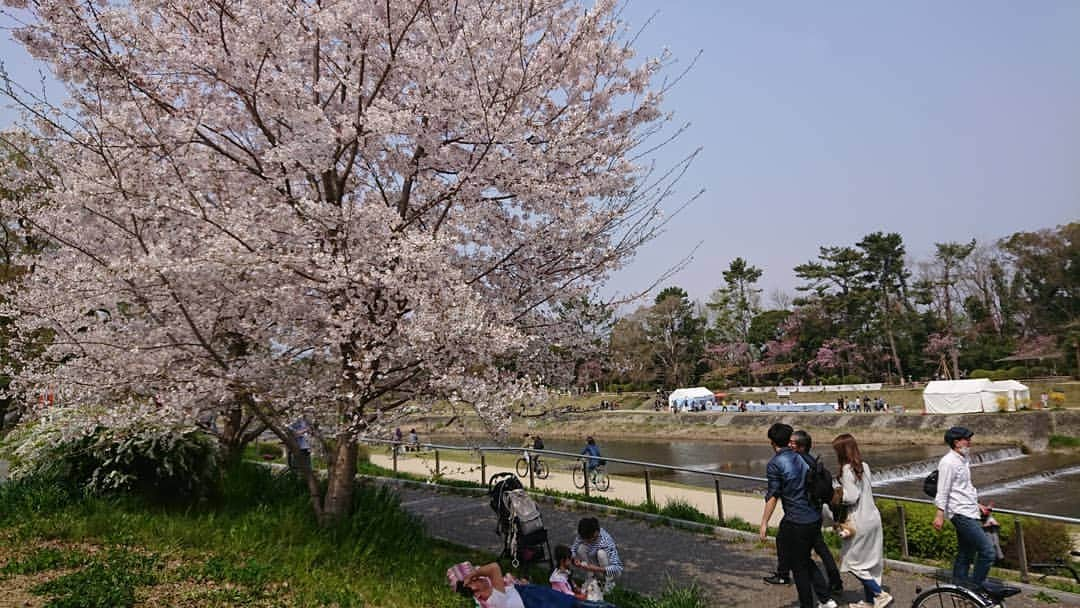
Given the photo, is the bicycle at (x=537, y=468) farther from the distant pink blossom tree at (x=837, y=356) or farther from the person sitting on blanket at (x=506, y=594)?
the distant pink blossom tree at (x=837, y=356)

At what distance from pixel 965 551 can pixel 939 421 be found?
3499 cm

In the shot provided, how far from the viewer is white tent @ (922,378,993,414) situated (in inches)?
1421

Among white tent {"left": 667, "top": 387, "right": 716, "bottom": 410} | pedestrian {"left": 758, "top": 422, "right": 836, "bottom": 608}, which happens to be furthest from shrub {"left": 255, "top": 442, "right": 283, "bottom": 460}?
white tent {"left": 667, "top": 387, "right": 716, "bottom": 410}

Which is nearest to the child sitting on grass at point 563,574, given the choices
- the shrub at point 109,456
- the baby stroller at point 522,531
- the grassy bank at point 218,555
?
the grassy bank at point 218,555

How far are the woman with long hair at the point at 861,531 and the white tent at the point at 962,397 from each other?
36.6 meters

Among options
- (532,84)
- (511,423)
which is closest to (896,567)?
(511,423)

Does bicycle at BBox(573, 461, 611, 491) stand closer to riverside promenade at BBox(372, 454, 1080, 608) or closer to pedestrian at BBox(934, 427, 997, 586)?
riverside promenade at BBox(372, 454, 1080, 608)

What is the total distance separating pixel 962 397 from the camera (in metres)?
36.4

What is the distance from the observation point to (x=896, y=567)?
755 cm

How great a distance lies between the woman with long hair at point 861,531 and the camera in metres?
5.66

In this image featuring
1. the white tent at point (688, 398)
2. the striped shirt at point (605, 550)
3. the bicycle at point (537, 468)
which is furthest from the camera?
the white tent at point (688, 398)

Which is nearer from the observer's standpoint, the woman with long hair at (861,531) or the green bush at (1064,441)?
the woman with long hair at (861,531)

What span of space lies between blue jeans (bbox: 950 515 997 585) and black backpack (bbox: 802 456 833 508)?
1.16m

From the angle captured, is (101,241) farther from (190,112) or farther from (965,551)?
(965,551)
